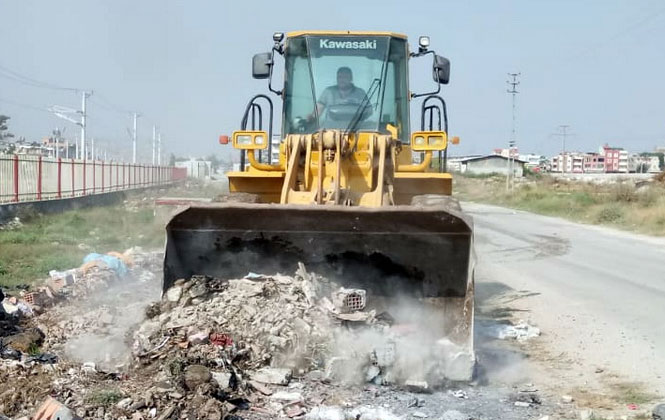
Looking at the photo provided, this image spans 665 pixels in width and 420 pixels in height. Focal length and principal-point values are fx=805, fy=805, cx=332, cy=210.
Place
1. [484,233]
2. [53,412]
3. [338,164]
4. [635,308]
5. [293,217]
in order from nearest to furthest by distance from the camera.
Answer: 1. [53,412]
2. [293,217]
3. [338,164]
4. [635,308]
5. [484,233]

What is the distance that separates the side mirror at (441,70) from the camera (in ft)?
29.6

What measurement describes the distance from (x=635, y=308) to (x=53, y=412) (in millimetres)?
7854

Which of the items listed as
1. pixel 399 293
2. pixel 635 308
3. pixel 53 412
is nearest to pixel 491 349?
pixel 399 293

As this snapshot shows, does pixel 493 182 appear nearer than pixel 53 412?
No

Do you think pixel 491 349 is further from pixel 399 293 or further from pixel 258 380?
pixel 258 380

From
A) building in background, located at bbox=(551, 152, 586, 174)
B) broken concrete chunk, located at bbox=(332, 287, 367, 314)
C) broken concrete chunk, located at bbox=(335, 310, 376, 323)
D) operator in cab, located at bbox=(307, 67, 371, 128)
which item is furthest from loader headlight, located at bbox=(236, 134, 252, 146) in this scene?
building in background, located at bbox=(551, 152, 586, 174)

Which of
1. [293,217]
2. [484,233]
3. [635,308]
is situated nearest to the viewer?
[293,217]

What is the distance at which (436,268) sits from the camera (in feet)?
24.0

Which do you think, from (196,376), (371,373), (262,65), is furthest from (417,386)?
(262,65)

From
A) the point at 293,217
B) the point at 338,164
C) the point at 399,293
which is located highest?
Result: the point at 338,164

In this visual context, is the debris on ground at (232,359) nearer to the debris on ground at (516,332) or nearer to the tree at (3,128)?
the debris on ground at (516,332)

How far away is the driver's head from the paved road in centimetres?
355

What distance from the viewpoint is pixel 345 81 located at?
29.6 ft

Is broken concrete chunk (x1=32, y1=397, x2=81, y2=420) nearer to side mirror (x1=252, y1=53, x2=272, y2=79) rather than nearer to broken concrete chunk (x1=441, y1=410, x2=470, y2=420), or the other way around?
broken concrete chunk (x1=441, y1=410, x2=470, y2=420)
